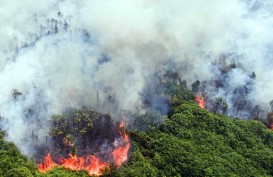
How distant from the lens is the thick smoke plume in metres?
54.3

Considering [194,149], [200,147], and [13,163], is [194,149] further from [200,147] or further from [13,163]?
[13,163]

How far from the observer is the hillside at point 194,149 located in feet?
148

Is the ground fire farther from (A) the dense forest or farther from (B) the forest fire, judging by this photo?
(A) the dense forest

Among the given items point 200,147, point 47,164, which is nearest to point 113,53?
point 200,147

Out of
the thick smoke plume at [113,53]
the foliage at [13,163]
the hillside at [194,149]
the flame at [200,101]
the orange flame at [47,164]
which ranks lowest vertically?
the orange flame at [47,164]

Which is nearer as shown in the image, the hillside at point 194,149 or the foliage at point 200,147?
the hillside at point 194,149

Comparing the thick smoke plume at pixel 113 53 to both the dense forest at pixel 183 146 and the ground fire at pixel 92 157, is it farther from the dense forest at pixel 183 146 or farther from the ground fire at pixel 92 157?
the dense forest at pixel 183 146

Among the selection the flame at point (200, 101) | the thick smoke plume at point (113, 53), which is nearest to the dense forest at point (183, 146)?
the thick smoke plume at point (113, 53)

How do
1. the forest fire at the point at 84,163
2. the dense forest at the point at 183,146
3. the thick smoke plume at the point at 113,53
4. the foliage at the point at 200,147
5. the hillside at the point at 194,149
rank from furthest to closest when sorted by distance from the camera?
1. the thick smoke plume at the point at 113,53
2. the foliage at the point at 200,147
3. the forest fire at the point at 84,163
4. the hillside at the point at 194,149
5. the dense forest at the point at 183,146

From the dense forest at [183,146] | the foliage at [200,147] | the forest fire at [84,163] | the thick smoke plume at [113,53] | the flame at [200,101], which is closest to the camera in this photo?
the dense forest at [183,146]

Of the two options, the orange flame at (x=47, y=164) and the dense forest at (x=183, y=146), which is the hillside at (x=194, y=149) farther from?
the orange flame at (x=47, y=164)

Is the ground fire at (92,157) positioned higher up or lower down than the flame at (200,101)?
lower down

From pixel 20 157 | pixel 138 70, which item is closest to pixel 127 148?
pixel 20 157

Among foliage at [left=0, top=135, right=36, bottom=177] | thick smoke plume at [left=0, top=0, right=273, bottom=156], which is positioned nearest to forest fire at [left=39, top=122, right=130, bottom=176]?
thick smoke plume at [left=0, top=0, right=273, bottom=156]
